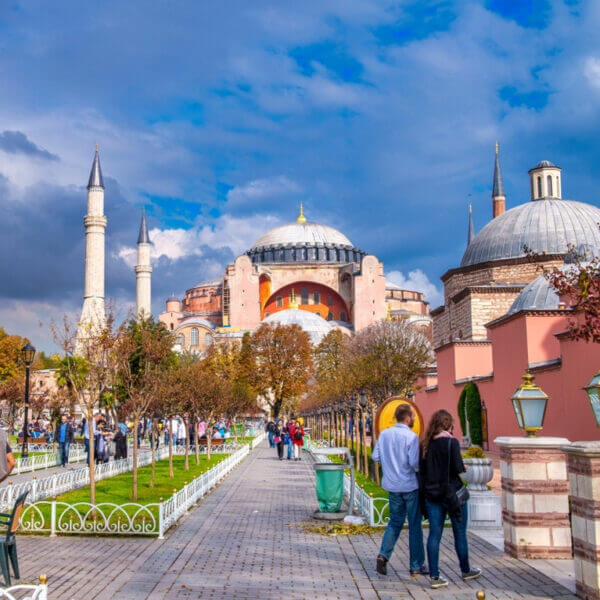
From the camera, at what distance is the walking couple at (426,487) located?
619 centimetres

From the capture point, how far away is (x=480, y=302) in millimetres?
30016

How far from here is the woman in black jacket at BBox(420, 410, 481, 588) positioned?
618cm

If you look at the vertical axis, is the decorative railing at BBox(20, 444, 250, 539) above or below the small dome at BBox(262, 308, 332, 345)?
below

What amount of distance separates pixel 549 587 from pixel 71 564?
164 inches

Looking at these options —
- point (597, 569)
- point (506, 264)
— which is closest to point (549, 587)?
point (597, 569)

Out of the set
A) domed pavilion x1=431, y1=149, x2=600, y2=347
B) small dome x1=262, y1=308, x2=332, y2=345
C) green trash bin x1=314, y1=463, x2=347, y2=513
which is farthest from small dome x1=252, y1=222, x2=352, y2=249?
green trash bin x1=314, y1=463, x2=347, y2=513

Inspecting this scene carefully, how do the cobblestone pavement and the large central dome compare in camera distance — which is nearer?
the cobblestone pavement

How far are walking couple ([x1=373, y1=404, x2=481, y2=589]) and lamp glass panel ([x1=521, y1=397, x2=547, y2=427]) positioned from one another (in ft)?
3.86

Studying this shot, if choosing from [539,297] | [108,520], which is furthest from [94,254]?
[108,520]

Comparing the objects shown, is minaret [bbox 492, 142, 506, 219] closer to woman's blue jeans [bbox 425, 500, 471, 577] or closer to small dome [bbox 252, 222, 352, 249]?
small dome [bbox 252, 222, 352, 249]

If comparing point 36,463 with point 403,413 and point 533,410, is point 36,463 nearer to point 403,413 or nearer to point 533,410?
point 403,413

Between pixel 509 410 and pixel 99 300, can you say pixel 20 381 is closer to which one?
pixel 99 300

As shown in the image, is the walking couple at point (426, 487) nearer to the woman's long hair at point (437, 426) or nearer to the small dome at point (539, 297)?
the woman's long hair at point (437, 426)

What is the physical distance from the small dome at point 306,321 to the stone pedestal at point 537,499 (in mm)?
55336
